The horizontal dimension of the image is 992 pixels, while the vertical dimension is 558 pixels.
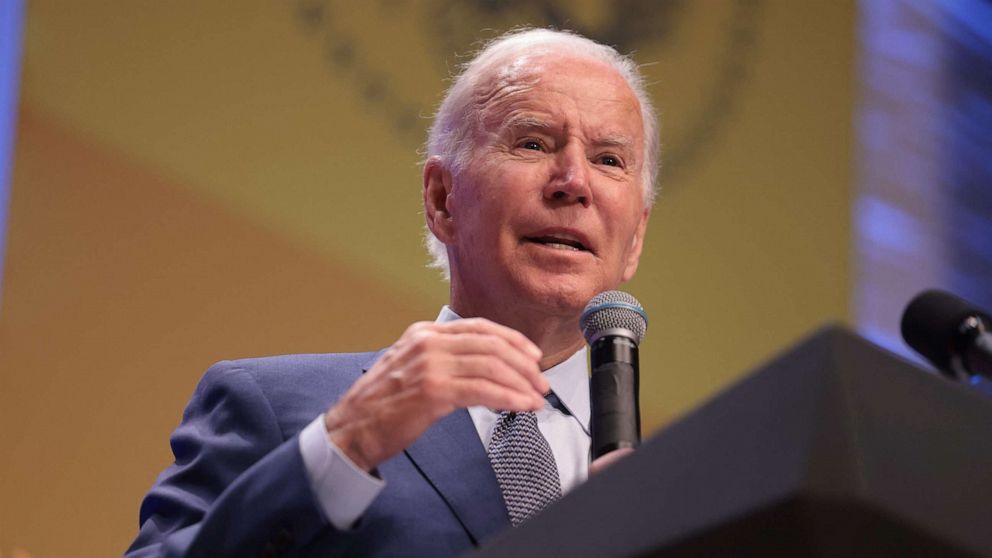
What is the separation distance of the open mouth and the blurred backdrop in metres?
0.76

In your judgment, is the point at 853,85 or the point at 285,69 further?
the point at 853,85

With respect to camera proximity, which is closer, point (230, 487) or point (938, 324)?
point (938, 324)

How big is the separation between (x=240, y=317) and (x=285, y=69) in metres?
0.60

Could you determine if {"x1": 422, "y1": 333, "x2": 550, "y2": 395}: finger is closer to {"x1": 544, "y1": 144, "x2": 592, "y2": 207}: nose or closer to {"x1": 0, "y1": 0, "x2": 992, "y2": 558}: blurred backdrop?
{"x1": 544, "y1": 144, "x2": 592, "y2": 207}: nose

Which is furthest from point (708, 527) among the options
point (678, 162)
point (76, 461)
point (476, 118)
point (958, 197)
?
point (958, 197)

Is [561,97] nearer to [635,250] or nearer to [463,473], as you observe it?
[635,250]

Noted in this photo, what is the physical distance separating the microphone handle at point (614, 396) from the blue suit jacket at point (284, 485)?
1.10 ft

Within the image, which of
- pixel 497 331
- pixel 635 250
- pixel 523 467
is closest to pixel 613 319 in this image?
pixel 497 331

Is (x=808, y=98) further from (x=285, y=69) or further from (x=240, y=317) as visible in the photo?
(x=240, y=317)

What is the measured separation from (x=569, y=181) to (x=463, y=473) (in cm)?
57

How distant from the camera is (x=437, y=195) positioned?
241 centimetres

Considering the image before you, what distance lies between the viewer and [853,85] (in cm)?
371

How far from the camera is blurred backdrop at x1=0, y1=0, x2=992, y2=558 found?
8.22 feet

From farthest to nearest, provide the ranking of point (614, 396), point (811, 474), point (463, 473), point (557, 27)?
point (557, 27), point (463, 473), point (614, 396), point (811, 474)
